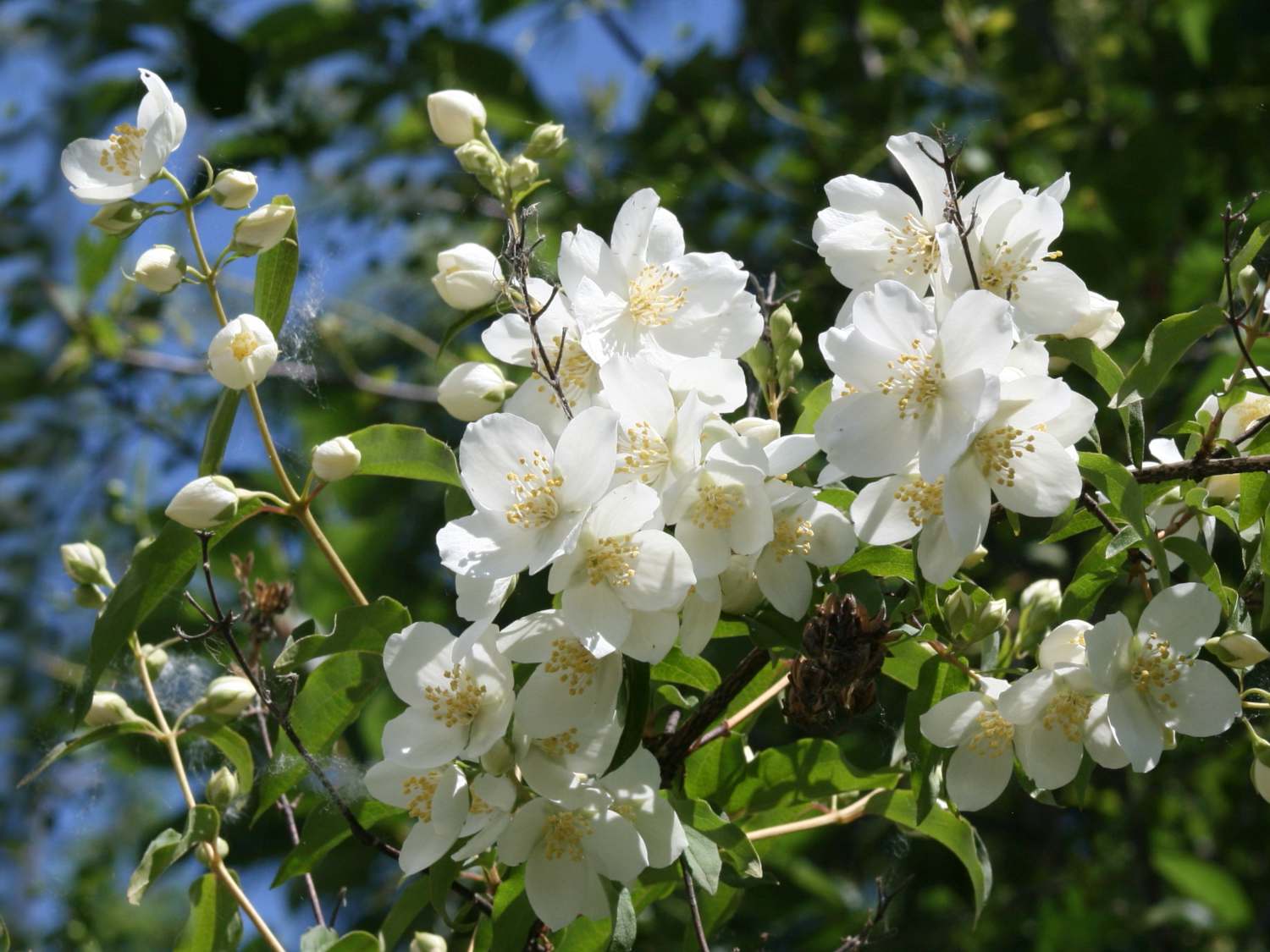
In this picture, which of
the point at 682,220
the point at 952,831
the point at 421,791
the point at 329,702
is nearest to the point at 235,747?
the point at 329,702

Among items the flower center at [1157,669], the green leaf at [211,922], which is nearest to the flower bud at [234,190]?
the green leaf at [211,922]

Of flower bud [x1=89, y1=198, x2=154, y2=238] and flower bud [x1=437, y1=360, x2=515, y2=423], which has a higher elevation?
flower bud [x1=89, y1=198, x2=154, y2=238]

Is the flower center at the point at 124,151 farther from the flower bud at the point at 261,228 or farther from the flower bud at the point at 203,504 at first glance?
the flower bud at the point at 203,504

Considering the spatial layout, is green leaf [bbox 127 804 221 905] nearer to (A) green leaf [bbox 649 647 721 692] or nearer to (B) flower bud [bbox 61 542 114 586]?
(B) flower bud [bbox 61 542 114 586]

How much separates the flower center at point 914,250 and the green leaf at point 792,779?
1.70 feet

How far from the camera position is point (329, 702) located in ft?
4.27

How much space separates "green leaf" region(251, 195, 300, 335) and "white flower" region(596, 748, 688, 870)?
588mm

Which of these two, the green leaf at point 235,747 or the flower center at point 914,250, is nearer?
the flower center at point 914,250

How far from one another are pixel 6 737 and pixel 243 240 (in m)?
1.73

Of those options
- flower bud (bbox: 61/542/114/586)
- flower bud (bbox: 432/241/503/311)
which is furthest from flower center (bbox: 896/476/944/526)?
flower bud (bbox: 61/542/114/586)

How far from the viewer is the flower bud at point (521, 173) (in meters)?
1.39

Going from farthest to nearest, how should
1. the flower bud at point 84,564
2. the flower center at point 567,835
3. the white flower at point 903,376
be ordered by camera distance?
the flower bud at point 84,564 → the flower center at point 567,835 → the white flower at point 903,376

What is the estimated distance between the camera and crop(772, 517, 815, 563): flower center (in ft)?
3.72

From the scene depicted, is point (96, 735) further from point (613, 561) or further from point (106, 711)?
point (613, 561)
